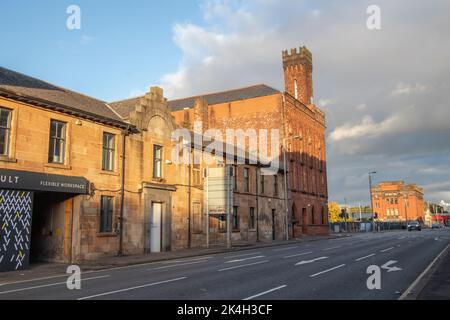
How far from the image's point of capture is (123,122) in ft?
79.0

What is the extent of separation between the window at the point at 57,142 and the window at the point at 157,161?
7.02 meters

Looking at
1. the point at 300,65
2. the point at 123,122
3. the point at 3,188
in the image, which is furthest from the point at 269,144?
the point at 3,188

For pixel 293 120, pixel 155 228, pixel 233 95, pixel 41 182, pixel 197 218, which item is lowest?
pixel 155 228

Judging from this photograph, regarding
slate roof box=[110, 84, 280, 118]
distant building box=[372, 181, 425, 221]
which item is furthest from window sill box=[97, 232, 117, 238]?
distant building box=[372, 181, 425, 221]

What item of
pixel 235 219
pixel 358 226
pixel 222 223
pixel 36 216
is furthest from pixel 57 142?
pixel 358 226

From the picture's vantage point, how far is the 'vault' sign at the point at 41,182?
17.4 m

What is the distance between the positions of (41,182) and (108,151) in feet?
17.7

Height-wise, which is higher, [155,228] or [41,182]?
[41,182]

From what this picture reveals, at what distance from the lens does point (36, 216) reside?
22.4 meters

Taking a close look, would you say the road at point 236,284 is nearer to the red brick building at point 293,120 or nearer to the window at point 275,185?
the window at point 275,185

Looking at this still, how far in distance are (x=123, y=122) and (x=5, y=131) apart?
A: 23.5 feet

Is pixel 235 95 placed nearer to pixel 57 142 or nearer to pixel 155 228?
pixel 155 228

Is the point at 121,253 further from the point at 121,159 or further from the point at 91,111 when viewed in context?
the point at 91,111

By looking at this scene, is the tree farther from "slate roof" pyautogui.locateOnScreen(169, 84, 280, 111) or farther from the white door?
the white door
